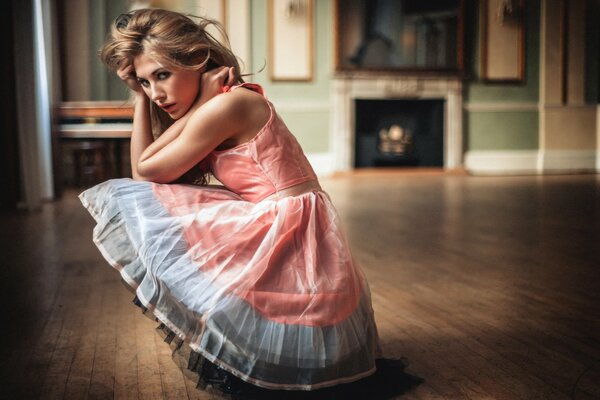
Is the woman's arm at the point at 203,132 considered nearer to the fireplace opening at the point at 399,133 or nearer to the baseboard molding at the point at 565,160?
the fireplace opening at the point at 399,133

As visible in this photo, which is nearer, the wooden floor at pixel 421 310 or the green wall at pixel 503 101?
the wooden floor at pixel 421 310

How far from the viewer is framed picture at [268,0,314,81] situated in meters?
8.63

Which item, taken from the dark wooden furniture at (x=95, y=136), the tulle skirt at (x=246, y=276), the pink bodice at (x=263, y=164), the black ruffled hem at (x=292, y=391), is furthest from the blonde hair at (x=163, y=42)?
the dark wooden furniture at (x=95, y=136)

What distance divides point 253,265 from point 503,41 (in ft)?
28.6

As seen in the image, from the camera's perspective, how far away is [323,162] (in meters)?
9.07

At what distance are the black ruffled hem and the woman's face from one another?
17.1 inches

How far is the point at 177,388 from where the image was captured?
159 cm

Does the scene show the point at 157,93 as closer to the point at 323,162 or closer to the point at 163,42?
the point at 163,42

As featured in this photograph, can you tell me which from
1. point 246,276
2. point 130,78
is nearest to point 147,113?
point 130,78

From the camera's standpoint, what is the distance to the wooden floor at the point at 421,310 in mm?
1641

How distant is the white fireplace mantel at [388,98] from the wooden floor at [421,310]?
4.16 meters

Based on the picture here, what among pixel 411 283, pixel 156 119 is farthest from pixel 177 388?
pixel 411 283

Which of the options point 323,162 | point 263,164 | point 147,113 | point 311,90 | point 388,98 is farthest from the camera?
point 388,98

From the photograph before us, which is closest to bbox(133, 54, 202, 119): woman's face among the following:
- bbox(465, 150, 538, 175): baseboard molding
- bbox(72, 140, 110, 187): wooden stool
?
bbox(72, 140, 110, 187): wooden stool
